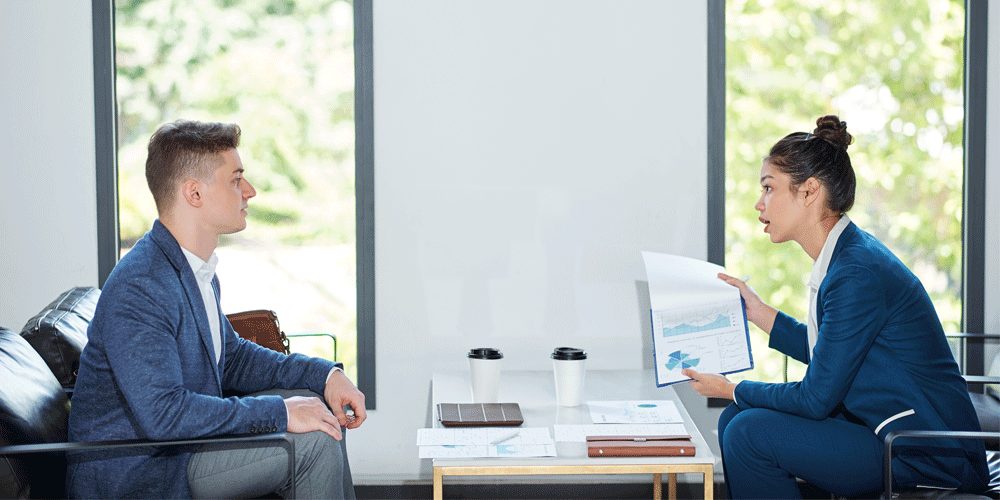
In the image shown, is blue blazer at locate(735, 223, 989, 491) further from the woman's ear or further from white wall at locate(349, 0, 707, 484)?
white wall at locate(349, 0, 707, 484)

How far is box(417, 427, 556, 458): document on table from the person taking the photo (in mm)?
1985

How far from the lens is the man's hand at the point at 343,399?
2.21m

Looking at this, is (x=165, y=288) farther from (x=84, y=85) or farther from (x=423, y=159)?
(x=84, y=85)

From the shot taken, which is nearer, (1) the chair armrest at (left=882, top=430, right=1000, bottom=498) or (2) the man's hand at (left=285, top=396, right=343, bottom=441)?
(1) the chair armrest at (left=882, top=430, right=1000, bottom=498)

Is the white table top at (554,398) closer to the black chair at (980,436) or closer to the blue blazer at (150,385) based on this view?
the black chair at (980,436)

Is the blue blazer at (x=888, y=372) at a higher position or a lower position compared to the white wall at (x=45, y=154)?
lower

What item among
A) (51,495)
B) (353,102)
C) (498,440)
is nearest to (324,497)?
(498,440)

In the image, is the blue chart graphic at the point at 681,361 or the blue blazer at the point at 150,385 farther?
the blue chart graphic at the point at 681,361

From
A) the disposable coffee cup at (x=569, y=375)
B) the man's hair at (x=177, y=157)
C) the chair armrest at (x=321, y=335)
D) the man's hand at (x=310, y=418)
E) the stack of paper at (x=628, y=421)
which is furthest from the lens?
the chair armrest at (x=321, y=335)

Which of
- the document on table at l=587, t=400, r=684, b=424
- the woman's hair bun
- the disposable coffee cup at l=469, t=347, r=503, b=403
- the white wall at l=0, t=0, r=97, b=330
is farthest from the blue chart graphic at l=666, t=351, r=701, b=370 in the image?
the white wall at l=0, t=0, r=97, b=330

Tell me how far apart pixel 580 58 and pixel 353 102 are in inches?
36.3

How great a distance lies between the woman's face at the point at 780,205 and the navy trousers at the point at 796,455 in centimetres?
51

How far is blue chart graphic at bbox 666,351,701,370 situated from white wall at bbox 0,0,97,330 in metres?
2.29

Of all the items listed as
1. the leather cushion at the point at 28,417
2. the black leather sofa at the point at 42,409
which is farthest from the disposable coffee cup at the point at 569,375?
the leather cushion at the point at 28,417
